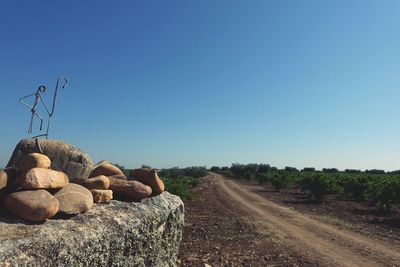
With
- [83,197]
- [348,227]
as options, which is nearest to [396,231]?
[348,227]

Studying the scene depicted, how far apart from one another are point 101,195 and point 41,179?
0.80 meters

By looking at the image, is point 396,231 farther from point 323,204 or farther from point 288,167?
point 288,167

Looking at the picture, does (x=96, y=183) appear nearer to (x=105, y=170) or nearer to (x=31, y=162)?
(x=105, y=170)

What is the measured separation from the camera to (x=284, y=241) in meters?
10.9

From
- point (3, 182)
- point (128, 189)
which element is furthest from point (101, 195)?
point (3, 182)

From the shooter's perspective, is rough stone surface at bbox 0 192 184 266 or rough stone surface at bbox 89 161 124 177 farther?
rough stone surface at bbox 89 161 124 177

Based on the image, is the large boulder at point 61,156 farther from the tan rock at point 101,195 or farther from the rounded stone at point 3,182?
the rounded stone at point 3,182

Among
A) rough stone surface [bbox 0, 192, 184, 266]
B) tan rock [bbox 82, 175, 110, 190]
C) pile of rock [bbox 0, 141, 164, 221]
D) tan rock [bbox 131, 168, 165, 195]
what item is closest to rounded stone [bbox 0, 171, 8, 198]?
pile of rock [bbox 0, 141, 164, 221]

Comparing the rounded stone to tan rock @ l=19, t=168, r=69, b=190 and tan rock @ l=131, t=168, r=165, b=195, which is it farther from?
tan rock @ l=131, t=168, r=165, b=195

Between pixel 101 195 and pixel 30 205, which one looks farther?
pixel 101 195

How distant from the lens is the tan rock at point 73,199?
11.4ft

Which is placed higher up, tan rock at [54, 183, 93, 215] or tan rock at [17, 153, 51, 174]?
tan rock at [17, 153, 51, 174]

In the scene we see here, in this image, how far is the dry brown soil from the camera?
872 centimetres

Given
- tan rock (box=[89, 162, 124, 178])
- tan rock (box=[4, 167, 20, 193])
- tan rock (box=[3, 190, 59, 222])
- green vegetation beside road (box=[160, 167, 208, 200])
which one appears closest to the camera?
tan rock (box=[3, 190, 59, 222])
